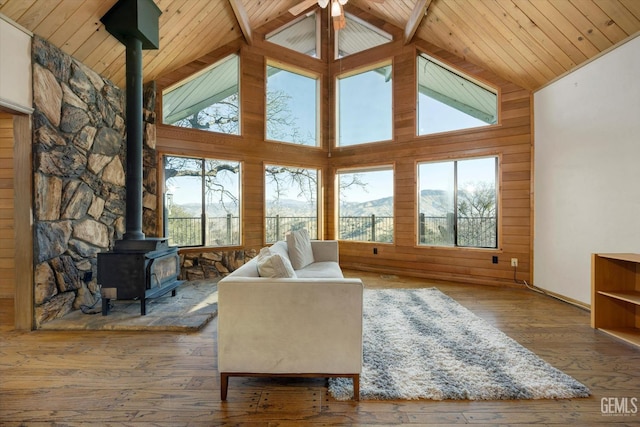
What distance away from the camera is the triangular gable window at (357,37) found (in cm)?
601

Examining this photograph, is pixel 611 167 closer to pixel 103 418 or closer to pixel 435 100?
pixel 435 100

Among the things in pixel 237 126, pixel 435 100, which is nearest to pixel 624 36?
pixel 435 100

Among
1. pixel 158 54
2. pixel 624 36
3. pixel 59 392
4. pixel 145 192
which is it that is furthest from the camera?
pixel 145 192

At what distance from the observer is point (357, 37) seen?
6258 mm

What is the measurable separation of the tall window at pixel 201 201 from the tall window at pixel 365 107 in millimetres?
2474

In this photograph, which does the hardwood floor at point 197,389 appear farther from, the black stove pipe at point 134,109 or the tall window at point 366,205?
the tall window at point 366,205

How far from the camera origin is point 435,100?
5465mm

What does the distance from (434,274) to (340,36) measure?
5244 mm

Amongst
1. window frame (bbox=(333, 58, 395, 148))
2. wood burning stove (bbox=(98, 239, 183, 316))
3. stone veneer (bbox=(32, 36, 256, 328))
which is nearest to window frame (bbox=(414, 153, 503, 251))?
window frame (bbox=(333, 58, 395, 148))

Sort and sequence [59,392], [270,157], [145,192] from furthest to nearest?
1. [270,157]
2. [145,192]
3. [59,392]

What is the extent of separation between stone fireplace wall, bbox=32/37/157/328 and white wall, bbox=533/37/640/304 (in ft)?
19.6

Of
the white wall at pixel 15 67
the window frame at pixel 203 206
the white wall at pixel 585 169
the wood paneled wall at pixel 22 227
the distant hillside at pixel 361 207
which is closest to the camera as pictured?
the white wall at pixel 15 67

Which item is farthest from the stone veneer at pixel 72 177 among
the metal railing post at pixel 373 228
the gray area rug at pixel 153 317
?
the metal railing post at pixel 373 228

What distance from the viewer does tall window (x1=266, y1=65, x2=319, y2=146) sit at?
19.7 feet
